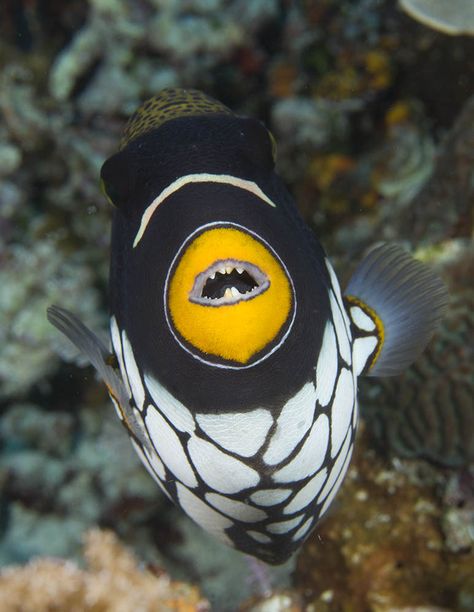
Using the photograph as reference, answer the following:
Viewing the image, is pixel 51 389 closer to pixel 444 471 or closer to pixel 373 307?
pixel 444 471

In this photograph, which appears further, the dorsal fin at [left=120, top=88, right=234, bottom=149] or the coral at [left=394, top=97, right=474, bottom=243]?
the coral at [left=394, top=97, right=474, bottom=243]

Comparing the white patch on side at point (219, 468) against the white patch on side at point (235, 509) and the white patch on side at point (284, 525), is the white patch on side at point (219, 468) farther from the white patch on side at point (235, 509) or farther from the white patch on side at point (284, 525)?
the white patch on side at point (284, 525)

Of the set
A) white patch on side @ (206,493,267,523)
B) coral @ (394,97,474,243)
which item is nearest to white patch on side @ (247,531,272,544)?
white patch on side @ (206,493,267,523)

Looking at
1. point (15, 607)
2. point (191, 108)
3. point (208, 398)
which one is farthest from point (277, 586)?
point (191, 108)

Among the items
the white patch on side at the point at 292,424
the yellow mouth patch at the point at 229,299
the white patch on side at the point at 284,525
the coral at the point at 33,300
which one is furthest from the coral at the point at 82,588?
the coral at the point at 33,300

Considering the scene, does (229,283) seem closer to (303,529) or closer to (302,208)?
(303,529)

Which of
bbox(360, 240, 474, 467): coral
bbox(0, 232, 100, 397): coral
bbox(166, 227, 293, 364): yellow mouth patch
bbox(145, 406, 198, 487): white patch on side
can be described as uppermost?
bbox(166, 227, 293, 364): yellow mouth patch

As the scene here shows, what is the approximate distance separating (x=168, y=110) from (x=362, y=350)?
2.70 feet

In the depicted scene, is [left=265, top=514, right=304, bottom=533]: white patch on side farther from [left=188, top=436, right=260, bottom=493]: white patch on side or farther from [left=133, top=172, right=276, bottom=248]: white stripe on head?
[left=133, top=172, right=276, bottom=248]: white stripe on head

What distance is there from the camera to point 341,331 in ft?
5.11

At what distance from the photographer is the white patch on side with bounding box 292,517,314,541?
5.97 ft

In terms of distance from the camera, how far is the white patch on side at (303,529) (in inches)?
71.6

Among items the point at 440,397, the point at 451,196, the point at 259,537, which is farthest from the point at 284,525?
the point at 451,196

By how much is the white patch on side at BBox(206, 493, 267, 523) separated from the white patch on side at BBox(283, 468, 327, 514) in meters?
0.08
